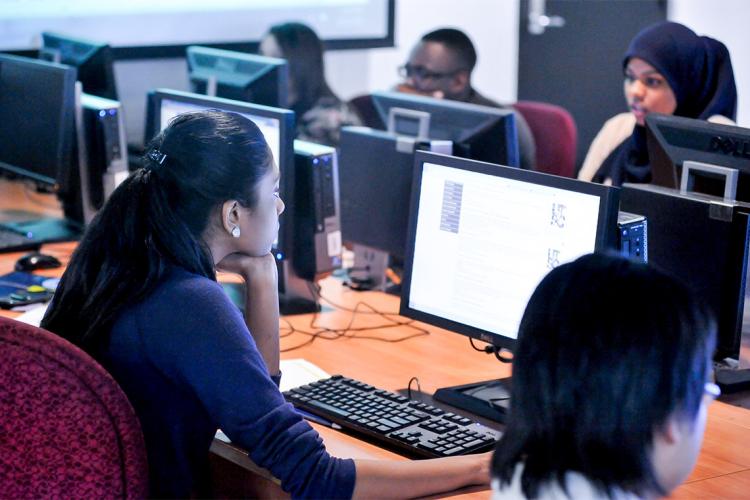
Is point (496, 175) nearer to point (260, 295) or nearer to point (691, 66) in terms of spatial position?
point (260, 295)

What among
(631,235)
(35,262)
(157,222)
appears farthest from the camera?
(35,262)

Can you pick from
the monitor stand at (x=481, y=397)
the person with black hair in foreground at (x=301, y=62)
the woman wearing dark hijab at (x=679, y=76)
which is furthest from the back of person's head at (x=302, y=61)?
the monitor stand at (x=481, y=397)

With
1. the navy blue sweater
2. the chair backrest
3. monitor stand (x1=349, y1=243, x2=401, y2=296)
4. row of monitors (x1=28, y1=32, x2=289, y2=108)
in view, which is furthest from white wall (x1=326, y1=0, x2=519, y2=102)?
the navy blue sweater

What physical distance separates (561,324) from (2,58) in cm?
256

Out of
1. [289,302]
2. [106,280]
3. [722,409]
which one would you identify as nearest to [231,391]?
[106,280]

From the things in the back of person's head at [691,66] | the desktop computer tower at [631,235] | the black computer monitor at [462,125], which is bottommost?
the desktop computer tower at [631,235]

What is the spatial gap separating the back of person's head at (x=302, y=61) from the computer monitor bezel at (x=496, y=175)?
7.12 ft

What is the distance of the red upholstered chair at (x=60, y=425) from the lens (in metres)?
1.54

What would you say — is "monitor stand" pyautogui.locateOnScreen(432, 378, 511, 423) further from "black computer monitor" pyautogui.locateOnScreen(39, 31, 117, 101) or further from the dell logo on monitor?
"black computer monitor" pyautogui.locateOnScreen(39, 31, 117, 101)

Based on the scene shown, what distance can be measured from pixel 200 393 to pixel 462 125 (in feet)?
4.44

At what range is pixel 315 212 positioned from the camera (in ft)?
8.54

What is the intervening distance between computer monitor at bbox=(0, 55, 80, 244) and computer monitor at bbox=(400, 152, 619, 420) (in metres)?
1.33

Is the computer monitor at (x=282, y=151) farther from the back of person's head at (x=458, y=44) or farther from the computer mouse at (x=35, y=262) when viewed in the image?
the back of person's head at (x=458, y=44)

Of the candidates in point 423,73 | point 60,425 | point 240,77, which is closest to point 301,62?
point 423,73
